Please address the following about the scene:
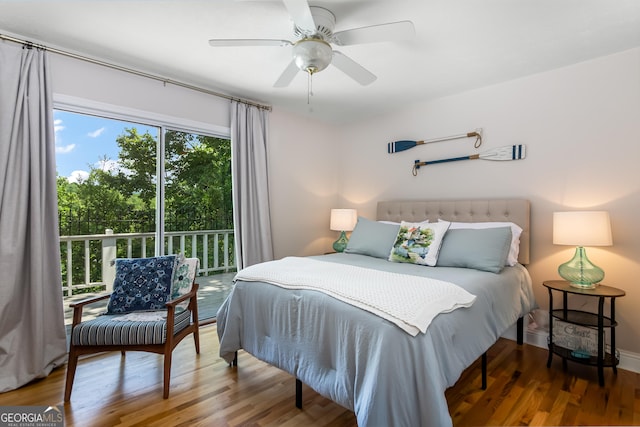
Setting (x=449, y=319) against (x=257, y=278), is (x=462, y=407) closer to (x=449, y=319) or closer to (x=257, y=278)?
(x=449, y=319)

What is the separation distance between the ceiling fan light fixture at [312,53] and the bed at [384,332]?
136cm

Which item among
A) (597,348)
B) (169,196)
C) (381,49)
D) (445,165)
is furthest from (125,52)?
(597,348)

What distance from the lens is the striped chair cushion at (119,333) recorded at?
1.97m

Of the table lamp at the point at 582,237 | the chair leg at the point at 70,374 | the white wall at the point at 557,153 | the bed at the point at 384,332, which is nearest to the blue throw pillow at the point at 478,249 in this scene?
the bed at the point at 384,332

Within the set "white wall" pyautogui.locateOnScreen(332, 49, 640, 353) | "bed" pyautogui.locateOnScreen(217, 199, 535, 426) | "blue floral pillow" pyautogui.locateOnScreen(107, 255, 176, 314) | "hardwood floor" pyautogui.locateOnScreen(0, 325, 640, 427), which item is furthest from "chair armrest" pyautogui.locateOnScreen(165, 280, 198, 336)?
"white wall" pyautogui.locateOnScreen(332, 49, 640, 353)

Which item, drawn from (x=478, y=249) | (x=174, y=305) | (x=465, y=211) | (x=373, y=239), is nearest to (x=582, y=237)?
(x=478, y=249)

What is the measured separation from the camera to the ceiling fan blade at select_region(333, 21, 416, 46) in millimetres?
1698

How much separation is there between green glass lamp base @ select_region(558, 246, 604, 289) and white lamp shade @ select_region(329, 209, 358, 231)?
7.03ft

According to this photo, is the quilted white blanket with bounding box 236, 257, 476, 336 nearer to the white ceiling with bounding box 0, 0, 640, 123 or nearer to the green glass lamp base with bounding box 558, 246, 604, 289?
the green glass lamp base with bounding box 558, 246, 604, 289

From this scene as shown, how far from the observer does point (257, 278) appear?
218cm

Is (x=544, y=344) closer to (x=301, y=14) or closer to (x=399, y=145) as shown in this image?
(x=399, y=145)

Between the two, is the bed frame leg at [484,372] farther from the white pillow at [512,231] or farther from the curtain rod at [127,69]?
the curtain rod at [127,69]

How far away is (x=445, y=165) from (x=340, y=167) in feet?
5.24

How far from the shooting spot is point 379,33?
70.6 inches
